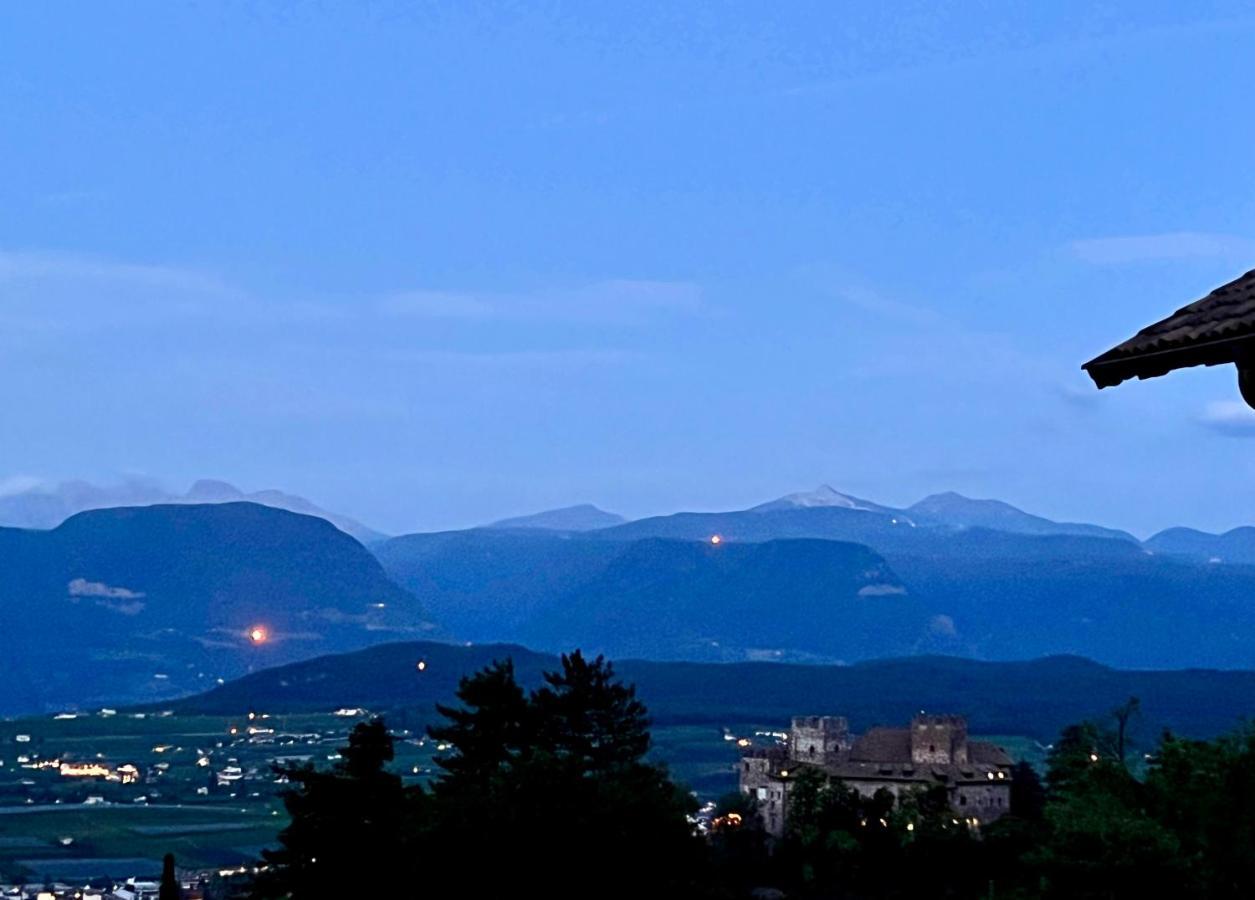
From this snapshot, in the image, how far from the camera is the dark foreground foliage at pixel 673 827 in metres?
30.3

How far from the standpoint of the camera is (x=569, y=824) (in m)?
63.7

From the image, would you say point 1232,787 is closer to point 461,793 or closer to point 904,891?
point 461,793

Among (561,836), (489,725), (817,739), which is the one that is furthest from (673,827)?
(817,739)

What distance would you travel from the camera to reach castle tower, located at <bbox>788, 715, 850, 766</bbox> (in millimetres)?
148000

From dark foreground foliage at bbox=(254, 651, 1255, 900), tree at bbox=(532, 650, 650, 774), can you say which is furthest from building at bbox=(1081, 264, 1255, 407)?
tree at bbox=(532, 650, 650, 774)

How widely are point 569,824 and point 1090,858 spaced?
32345 mm

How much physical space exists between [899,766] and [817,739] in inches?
524

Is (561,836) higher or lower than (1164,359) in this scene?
lower

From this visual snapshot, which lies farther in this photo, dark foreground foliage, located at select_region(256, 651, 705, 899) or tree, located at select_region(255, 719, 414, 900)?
tree, located at select_region(255, 719, 414, 900)

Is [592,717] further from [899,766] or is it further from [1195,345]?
[1195,345]

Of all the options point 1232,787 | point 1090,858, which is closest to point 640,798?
point 1090,858

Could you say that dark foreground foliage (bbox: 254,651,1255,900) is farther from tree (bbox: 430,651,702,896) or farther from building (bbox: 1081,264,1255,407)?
building (bbox: 1081,264,1255,407)

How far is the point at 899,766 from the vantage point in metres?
138

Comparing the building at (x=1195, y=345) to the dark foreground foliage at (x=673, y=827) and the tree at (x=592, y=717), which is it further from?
the tree at (x=592, y=717)
